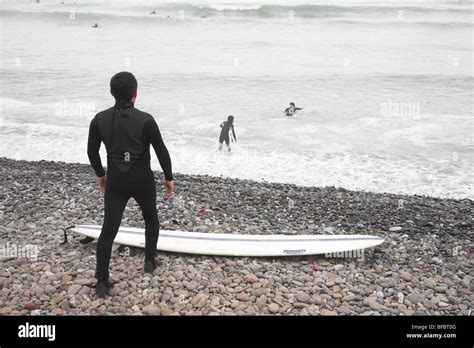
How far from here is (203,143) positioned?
1499cm

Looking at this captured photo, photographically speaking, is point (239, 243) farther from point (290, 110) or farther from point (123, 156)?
point (290, 110)

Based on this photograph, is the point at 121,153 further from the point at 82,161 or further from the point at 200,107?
the point at 200,107

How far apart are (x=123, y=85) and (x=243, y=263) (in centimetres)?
275

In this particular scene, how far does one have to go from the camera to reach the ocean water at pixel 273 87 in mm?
13078

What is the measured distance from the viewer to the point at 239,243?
5.84 metres

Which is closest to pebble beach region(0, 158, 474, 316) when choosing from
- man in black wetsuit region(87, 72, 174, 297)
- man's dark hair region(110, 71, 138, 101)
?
man in black wetsuit region(87, 72, 174, 297)

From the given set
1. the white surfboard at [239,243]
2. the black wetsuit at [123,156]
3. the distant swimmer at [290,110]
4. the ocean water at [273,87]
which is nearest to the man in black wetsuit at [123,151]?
the black wetsuit at [123,156]

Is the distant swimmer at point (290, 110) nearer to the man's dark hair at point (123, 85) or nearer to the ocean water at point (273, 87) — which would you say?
the ocean water at point (273, 87)

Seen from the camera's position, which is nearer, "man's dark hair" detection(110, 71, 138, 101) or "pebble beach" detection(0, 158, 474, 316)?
"man's dark hair" detection(110, 71, 138, 101)

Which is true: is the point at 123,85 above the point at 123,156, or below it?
above

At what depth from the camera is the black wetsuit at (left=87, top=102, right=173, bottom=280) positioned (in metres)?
4.09

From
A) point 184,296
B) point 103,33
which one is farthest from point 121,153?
point 103,33

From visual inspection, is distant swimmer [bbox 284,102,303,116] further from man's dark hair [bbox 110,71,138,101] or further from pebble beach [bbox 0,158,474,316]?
man's dark hair [bbox 110,71,138,101]


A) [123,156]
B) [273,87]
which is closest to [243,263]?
[123,156]
